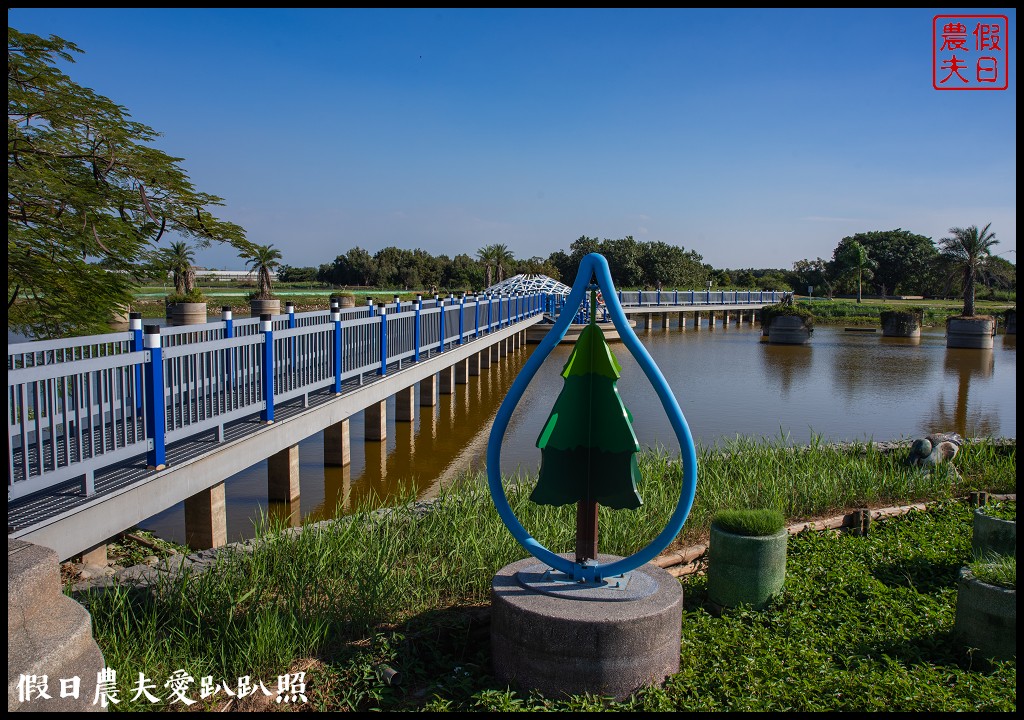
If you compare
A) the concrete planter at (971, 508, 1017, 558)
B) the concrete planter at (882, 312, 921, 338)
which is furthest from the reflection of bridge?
the concrete planter at (882, 312, 921, 338)

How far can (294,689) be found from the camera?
3.85 metres

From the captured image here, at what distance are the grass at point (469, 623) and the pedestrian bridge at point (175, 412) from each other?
90 centimetres

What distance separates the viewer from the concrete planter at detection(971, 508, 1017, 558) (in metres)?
5.56

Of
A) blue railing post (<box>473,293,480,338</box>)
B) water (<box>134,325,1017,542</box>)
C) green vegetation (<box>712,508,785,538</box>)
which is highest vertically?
blue railing post (<box>473,293,480,338</box>)

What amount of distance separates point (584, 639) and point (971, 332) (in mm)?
34980

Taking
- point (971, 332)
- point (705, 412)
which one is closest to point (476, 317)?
point (705, 412)

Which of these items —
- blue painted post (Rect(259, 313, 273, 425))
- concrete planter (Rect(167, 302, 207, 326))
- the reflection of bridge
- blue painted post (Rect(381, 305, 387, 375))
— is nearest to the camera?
the reflection of bridge

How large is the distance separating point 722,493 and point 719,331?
39826mm

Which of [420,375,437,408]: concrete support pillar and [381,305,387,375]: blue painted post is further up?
[381,305,387,375]: blue painted post

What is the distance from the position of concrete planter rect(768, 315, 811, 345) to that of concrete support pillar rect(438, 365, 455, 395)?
2220 cm

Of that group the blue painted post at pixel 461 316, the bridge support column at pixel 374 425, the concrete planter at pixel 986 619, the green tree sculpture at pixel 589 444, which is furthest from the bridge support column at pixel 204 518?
the blue painted post at pixel 461 316

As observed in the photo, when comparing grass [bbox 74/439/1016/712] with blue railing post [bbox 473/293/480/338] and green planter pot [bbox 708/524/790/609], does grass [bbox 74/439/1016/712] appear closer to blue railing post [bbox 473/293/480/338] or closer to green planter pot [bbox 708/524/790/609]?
green planter pot [bbox 708/524/790/609]

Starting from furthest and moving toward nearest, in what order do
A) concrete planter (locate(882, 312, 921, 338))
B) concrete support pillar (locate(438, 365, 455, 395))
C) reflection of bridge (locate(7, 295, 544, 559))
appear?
concrete planter (locate(882, 312, 921, 338)) → concrete support pillar (locate(438, 365, 455, 395)) → reflection of bridge (locate(7, 295, 544, 559))

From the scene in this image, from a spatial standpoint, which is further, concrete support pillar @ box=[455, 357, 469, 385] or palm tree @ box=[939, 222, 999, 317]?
palm tree @ box=[939, 222, 999, 317]
